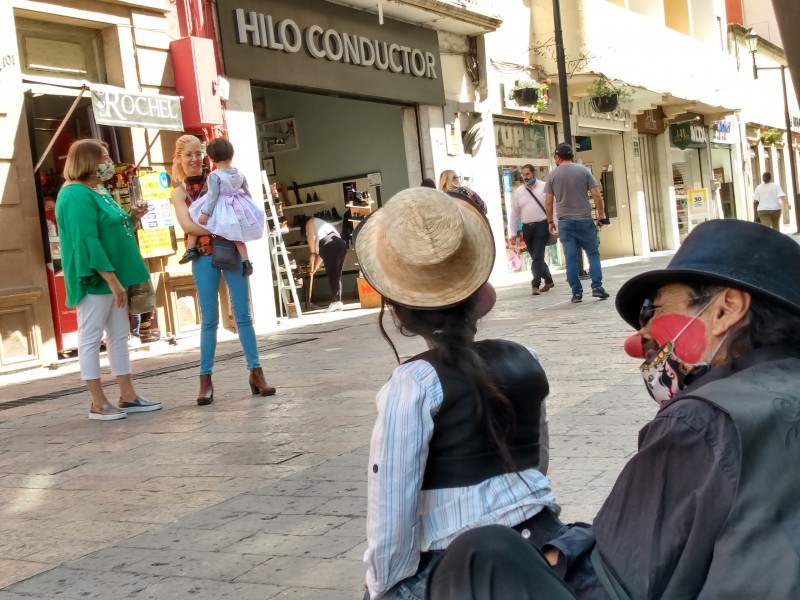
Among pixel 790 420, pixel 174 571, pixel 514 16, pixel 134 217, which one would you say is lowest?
pixel 174 571

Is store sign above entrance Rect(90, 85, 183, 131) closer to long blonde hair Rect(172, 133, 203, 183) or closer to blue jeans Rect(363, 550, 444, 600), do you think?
long blonde hair Rect(172, 133, 203, 183)

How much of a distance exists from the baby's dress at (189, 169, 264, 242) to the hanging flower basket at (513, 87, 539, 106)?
13320 mm

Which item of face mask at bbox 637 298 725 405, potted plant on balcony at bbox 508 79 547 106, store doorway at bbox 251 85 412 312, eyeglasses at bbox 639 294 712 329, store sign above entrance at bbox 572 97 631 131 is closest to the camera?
face mask at bbox 637 298 725 405

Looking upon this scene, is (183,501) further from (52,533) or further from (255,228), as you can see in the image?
(255,228)

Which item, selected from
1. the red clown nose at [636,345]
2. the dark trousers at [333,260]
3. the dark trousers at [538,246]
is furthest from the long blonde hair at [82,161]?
the dark trousers at [333,260]

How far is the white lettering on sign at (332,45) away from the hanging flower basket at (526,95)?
223 centimetres

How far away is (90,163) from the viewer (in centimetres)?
645

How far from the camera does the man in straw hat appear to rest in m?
1.36

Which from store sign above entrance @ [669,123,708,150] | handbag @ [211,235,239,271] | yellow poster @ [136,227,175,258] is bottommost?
handbag @ [211,235,239,271]

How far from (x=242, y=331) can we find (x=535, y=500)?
4781 millimetres

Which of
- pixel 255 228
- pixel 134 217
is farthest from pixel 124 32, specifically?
pixel 255 228

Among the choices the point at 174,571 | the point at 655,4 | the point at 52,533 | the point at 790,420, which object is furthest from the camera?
the point at 655,4

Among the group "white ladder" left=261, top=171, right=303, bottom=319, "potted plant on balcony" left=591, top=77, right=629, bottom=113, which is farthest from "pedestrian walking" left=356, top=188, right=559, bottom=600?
"potted plant on balcony" left=591, top=77, right=629, bottom=113

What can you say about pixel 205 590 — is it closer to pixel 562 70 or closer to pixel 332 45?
pixel 332 45
